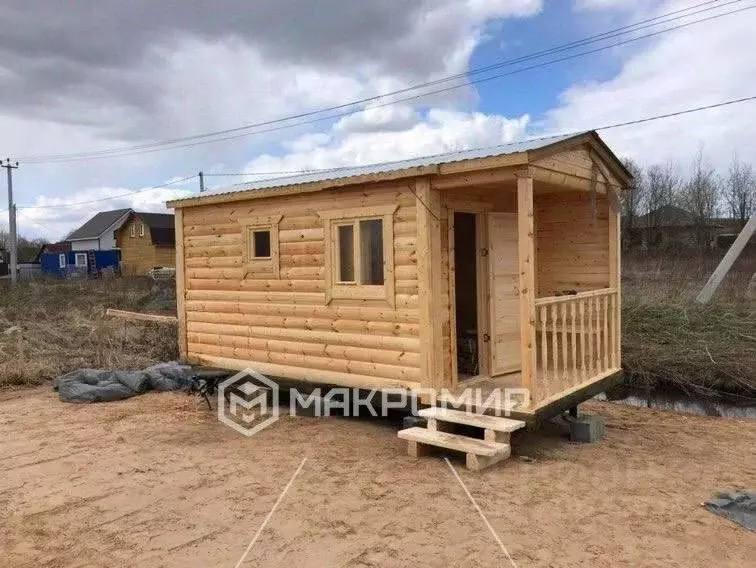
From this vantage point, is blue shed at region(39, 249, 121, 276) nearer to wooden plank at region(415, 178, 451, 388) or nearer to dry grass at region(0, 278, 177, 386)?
dry grass at region(0, 278, 177, 386)

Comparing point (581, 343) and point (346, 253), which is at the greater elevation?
point (346, 253)

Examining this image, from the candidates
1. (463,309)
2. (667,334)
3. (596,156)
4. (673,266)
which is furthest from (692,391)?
(673,266)

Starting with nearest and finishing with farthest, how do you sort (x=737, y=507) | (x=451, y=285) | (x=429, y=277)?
(x=737, y=507) < (x=429, y=277) < (x=451, y=285)

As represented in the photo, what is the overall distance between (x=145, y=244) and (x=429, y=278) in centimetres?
3743

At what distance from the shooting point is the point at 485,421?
18.0 ft

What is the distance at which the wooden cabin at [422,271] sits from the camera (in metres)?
5.94

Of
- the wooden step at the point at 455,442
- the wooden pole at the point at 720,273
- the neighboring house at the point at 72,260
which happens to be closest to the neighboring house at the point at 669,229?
the wooden pole at the point at 720,273

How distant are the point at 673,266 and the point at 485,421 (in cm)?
1724

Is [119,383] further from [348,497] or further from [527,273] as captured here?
[527,273]

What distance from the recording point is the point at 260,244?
767 cm

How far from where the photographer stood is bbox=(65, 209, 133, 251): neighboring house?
4697 centimetres

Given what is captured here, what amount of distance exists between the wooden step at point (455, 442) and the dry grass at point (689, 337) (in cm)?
643
